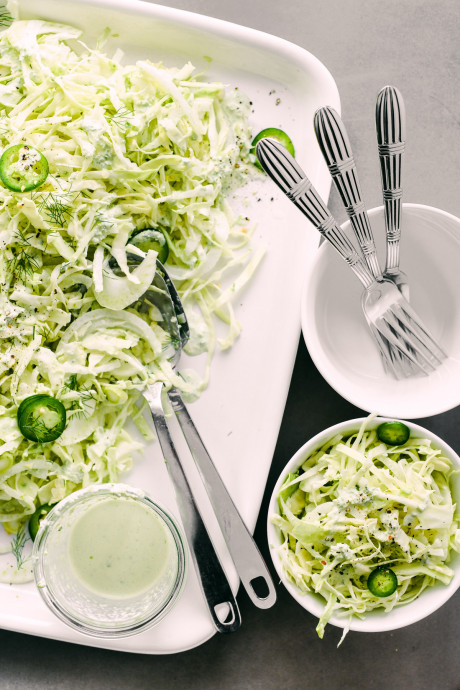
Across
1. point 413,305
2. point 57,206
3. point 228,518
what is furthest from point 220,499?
point 57,206

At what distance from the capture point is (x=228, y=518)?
190cm

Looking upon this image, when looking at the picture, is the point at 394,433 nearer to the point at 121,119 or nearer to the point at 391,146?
the point at 391,146

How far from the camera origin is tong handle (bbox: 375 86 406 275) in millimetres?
1687

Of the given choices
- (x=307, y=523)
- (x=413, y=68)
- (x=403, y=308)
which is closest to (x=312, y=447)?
(x=307, y=523)

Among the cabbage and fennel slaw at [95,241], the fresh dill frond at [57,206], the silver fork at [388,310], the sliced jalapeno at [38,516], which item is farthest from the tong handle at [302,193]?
the sliced jalapeno at [38,516]

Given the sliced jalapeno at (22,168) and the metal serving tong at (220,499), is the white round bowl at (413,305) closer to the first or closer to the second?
the metal serving tong at (220,499)

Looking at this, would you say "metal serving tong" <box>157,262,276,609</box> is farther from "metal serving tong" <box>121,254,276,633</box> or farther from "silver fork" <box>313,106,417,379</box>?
"silver fork" <box>313,106,417,379</box>

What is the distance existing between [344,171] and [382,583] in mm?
1147

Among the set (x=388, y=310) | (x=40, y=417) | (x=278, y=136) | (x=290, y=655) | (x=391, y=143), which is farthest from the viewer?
(x=290, y=655)

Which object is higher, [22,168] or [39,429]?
[22,168]

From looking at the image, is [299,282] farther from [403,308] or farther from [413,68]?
[413,68]

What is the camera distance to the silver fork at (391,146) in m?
1.69

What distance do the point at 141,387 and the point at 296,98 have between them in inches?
41.5

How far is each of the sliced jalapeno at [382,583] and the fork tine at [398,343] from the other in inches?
23.7
